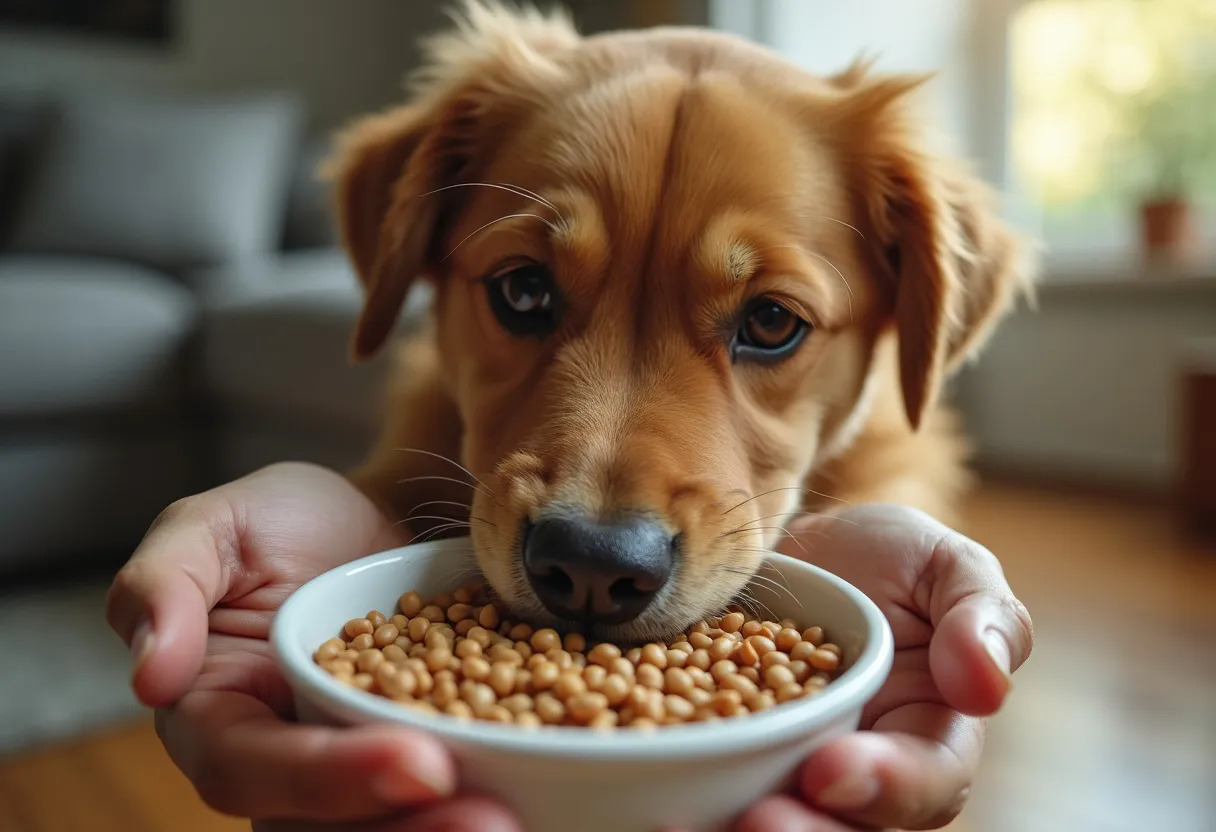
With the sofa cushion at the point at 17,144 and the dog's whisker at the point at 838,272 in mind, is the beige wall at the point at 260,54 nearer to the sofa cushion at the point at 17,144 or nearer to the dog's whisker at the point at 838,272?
the sofa cushion at the point at 17,144

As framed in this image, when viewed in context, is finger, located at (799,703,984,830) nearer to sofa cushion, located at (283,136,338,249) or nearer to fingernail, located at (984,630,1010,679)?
fingernail, located at (984,630,1010,679)

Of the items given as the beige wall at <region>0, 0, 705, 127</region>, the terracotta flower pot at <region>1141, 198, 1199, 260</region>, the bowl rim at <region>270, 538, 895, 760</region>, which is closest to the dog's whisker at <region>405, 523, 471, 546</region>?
the bowl rim at <region>270, 538, 895, 760</region>

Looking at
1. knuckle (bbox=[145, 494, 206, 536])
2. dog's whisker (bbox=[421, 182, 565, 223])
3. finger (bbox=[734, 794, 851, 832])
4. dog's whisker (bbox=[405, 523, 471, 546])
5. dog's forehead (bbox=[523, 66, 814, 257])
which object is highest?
dog's forehead (bbox=[523, 66, 814, 257])

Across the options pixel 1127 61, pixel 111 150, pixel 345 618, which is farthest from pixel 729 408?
pixel 1127 61

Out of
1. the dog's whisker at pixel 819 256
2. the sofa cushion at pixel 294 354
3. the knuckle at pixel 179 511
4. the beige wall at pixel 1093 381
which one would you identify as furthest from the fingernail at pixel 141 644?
the beige wall at pixel 1093 381

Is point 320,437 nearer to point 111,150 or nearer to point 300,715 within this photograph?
point 300,715

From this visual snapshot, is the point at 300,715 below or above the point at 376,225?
below

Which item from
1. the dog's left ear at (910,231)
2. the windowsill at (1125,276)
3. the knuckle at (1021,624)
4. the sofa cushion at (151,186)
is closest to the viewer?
the knuckle at (1021,624)
